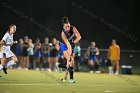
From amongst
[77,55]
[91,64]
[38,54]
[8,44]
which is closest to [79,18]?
[38,54]

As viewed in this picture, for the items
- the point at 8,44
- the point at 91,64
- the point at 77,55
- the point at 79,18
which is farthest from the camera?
the point at 79,18

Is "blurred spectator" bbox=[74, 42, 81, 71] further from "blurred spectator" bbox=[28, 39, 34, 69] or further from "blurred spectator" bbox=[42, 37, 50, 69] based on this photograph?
"blurred spectator" bbox=[28, 39, 34, 69]

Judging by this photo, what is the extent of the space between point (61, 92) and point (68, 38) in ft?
11.2

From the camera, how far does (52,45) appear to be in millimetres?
26859

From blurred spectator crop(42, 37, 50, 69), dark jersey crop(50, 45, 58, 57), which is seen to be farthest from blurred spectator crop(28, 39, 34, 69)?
dark jersey crop(50, 45, 58, 57)

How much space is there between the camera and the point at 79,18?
3064 centimetres

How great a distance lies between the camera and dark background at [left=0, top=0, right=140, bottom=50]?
30172mm

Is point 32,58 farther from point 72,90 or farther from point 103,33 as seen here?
point 72,90

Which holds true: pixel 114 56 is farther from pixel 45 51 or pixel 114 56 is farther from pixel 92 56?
pixel 45 51

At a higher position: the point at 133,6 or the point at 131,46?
the point at 133,6

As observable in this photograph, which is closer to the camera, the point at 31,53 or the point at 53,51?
the point at 53,51

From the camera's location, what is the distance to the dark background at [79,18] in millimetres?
30172

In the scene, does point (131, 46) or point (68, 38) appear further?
point (131, 46)

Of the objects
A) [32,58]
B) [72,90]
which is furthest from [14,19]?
[72,90]
